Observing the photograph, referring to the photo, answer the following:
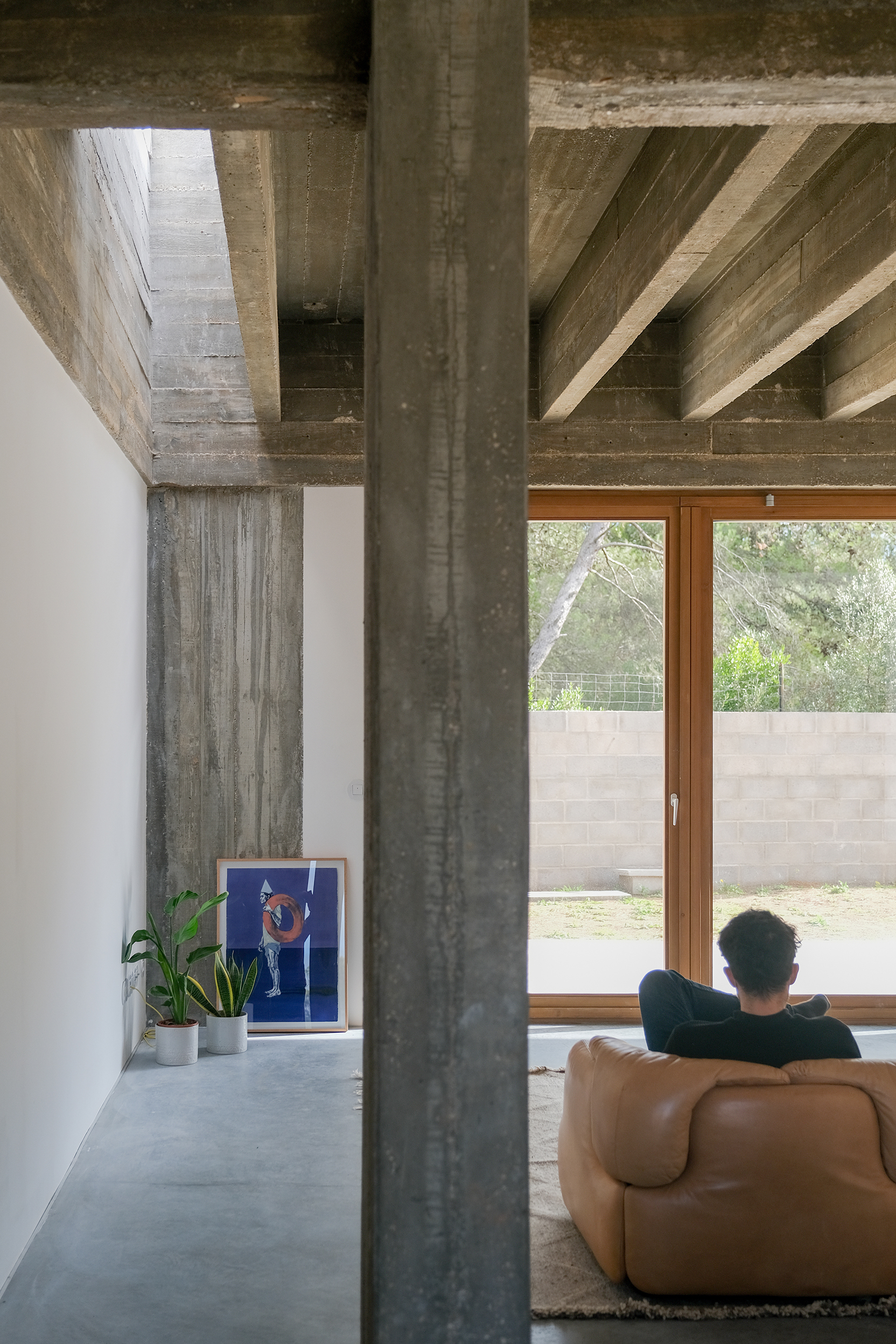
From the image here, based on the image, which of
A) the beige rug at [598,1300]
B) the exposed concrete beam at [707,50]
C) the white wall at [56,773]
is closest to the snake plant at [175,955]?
the white wall at [56,773]

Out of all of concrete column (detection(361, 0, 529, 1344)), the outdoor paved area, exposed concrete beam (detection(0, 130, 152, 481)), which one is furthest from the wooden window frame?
concrete column (detection(361, 0, 529, 1344))

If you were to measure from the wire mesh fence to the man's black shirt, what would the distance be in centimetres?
270

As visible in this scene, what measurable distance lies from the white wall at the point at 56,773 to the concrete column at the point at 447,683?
1.36 m

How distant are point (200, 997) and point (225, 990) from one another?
11cm

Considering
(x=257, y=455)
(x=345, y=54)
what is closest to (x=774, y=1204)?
(x=345, y=54)

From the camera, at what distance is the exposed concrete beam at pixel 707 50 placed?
6.12ft

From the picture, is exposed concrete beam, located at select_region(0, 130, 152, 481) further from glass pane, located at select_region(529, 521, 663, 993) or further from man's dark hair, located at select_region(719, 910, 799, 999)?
man's dark hair, located at select_region(719, 910, 799, 999)

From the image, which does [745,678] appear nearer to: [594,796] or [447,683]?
[594,796]

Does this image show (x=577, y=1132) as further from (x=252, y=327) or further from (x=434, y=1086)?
(x=252, y=327)

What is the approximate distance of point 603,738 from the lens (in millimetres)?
5301

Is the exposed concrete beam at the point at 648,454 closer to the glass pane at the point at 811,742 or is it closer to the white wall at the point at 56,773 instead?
the glass pane at the point at 811,742

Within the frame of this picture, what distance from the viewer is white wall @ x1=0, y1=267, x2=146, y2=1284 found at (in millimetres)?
2768

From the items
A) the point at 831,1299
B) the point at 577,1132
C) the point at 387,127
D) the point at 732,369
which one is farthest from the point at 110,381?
the point at 831,1299

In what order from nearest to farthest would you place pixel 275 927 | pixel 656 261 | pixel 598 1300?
pixel 598 1300
pixel 656 261
pixel 275 927
